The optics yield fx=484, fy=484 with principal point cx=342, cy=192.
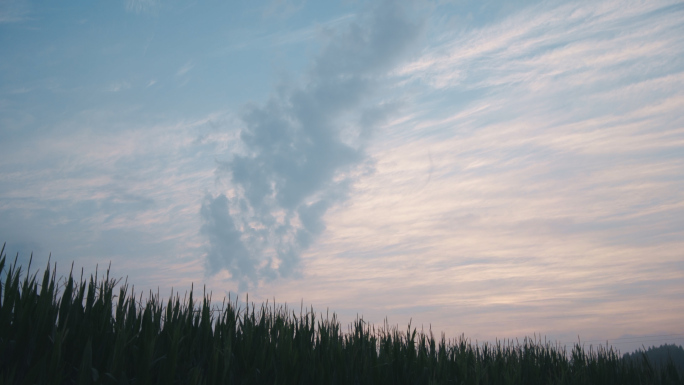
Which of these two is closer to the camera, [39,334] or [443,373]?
[39,334]

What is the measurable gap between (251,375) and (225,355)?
0.58 meters

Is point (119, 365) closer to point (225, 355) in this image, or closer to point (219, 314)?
point (225, 355)

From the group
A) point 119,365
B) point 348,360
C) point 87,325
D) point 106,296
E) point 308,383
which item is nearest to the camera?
point 119,365

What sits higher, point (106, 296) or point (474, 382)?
Answer: point (106, 296)

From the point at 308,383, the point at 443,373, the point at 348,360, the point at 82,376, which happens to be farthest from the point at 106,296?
the point at 443,373

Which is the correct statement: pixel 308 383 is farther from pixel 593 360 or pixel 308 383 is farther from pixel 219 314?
pixel 593 360

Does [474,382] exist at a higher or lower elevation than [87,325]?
lower

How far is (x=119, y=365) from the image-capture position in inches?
216

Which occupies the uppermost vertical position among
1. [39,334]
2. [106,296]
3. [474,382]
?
[106,296]

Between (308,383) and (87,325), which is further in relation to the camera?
(308,383)

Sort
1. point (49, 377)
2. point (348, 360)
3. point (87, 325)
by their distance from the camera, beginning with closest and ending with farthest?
1. point (49, 377)
2. point (87, 325)
3. point (348, 360)

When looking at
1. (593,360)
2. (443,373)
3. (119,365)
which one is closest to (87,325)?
(119,365)

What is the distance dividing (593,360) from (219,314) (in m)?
10.8

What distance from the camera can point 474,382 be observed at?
356 inches
